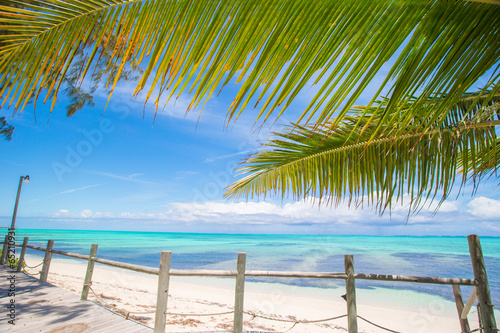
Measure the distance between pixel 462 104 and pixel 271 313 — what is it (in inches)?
312

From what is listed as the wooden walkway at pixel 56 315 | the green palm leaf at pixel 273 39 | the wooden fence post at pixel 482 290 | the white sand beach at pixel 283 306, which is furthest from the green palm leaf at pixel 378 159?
the white sand beach at pixel 283 306

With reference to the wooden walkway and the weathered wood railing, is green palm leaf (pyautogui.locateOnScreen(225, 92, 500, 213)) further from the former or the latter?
the wooden walkway

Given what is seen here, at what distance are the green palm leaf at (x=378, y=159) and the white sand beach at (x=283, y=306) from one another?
4394 mm

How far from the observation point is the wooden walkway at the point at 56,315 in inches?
131

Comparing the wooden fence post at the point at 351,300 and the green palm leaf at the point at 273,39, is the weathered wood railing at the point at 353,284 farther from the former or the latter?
the green palm leaf at the point at 273,39

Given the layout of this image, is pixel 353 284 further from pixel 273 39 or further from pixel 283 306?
pixel 283 306

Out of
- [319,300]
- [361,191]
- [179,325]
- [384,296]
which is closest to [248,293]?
[319,300]

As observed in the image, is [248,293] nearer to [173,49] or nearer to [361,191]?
[361,191]

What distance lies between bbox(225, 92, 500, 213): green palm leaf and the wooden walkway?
2743mm

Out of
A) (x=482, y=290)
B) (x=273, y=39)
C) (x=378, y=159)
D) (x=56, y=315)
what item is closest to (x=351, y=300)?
(x=482, y=290)

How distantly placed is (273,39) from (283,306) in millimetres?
9902

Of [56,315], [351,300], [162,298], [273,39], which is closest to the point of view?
[273,39]

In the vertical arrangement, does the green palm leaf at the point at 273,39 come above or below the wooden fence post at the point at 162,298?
above

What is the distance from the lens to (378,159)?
1.80 metres
